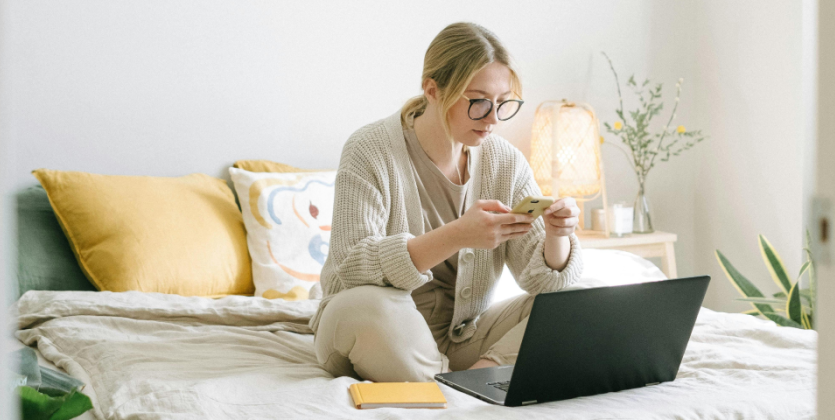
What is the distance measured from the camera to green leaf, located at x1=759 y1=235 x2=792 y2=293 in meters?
2.65

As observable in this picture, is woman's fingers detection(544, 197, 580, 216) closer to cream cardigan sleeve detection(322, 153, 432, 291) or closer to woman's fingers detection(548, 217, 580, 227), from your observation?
woman's fingers detection(548, 217, 580, 227)

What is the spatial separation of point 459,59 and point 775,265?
5.76 ft

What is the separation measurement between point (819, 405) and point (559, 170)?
242 centimetres

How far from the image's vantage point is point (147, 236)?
6.75ft

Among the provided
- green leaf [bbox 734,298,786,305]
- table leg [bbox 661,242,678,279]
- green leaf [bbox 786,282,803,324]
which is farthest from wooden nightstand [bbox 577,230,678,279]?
green leaf [bbox 786,282,803,324]

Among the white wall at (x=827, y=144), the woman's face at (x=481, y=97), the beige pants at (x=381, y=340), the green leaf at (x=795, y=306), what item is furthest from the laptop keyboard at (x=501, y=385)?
the green leaf at (x=795, y=306)

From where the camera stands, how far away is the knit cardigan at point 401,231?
4.55 feet

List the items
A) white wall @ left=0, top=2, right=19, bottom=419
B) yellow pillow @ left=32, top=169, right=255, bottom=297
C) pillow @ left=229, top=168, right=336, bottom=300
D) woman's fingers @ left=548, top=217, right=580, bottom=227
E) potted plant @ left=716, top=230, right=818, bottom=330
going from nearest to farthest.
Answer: white wall @ left=0, top=2, right=19, bottom=419 → woman's fingers @ left=548, top=217, right=580, bottom=227 → yellow pillow @ left=32, top=169, right=255, bottom=297 → pillow @ left=229, top=168, right=336, bottom=300 → potted plant @ left=716, top=230, right=818, bottom=330

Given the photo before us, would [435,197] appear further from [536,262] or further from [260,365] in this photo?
[260,365]

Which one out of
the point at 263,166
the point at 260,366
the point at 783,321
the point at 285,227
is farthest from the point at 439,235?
the point at 783,321

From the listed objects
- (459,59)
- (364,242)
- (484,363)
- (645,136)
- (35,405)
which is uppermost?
(459,59)

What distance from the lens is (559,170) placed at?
8.93 feet

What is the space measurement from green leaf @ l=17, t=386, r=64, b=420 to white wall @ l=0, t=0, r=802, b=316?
3.66 feet

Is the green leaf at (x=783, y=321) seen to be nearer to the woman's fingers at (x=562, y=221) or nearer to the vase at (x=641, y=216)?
the vase at (x=641, y=216)
